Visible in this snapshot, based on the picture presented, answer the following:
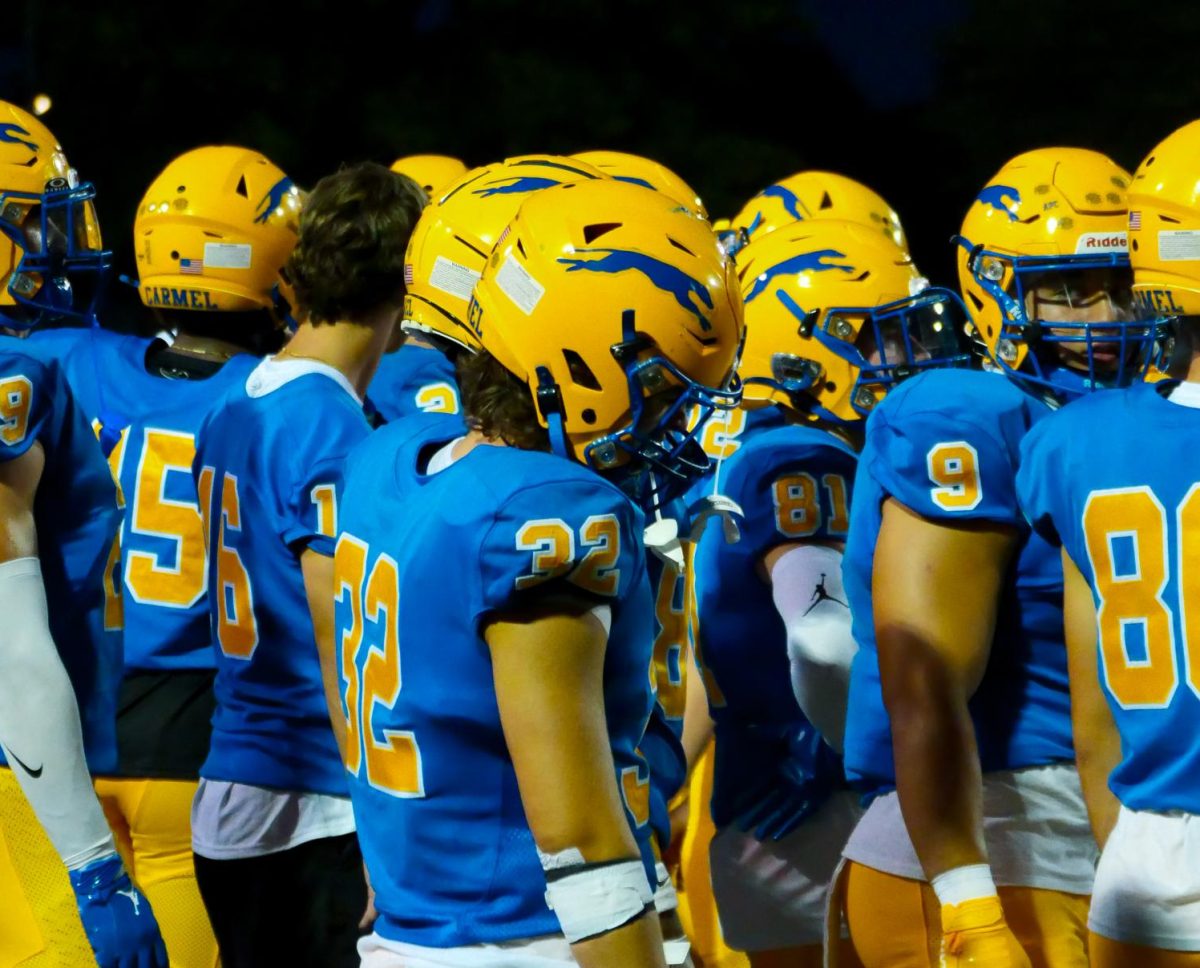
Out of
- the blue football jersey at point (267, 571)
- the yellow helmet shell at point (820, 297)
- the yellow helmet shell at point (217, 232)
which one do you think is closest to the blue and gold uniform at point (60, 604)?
the blue football jersey at point (267, 571)

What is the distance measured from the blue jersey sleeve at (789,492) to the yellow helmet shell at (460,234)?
692mm

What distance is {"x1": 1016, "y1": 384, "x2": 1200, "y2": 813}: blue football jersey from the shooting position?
2574mm

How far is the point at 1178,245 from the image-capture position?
2.78 meters

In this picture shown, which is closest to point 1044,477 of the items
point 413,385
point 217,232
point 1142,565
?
point 1142,565

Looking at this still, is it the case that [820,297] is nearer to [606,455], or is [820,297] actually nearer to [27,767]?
[606,455]

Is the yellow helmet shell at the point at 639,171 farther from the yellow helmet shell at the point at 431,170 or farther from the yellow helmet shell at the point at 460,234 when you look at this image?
the yellow helmet shell at the point at 431,170

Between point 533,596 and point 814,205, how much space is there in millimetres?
4301

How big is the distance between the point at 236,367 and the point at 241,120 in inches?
287

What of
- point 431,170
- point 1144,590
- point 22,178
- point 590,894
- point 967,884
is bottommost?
point 967,884

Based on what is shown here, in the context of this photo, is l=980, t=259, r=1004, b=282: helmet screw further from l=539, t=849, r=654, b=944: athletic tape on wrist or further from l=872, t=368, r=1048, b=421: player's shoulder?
l=539, t=849, r=654, b=944: athletic tape on wrist

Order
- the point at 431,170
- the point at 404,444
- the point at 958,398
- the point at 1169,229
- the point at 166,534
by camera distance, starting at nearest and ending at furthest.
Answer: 1. the point at 404,444
2. the point at 1169,229
3. the point at 958,398
4. the point at 166,534
5. the point at 431,170

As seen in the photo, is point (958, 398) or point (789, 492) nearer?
point (958, 398)

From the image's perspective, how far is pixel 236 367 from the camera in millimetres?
4125

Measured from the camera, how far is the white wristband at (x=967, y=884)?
2908 mm
